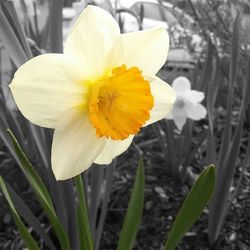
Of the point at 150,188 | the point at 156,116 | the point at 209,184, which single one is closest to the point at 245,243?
the point at 150,188

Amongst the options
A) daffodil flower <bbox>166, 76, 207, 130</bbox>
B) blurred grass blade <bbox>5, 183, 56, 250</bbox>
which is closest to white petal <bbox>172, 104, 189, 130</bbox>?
daffodil flower <bbox>166, 76, 207, 130</bbox>

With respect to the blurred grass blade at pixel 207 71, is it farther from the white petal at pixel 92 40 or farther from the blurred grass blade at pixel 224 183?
the white petal at pixel 92 40

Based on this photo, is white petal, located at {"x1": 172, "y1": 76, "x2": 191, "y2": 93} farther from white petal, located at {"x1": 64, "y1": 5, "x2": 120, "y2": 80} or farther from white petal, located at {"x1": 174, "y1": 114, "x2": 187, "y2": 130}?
white petal, located at {"x1": 64, "y1": 5, "x2": 120, "y2": 80}

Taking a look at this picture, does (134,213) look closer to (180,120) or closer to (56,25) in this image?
(56,25)

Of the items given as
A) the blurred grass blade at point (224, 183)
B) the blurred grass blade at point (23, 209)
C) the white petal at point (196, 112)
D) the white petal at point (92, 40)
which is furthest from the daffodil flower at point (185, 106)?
the white petal at point (92, 40)

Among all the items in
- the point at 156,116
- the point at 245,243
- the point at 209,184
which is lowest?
the point at 245,243

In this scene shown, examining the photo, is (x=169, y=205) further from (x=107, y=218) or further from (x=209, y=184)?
(x=209, y=184)

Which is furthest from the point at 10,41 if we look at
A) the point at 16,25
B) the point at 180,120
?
the point at 180,120
